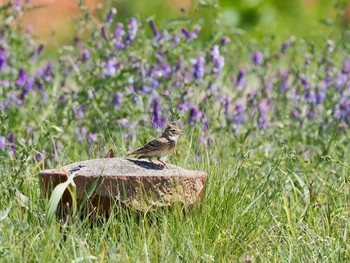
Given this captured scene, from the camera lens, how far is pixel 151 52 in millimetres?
6758

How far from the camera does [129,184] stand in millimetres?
4473

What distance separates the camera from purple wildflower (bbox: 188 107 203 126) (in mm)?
6156

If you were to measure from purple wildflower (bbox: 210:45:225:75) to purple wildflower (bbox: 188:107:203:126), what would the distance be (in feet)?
1.56

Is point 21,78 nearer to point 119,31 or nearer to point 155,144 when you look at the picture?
point 119,31

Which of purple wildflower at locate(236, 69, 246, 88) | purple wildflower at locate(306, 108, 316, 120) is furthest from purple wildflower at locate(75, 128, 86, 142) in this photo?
purple wildflower at locate(306, 108, 316, 120)

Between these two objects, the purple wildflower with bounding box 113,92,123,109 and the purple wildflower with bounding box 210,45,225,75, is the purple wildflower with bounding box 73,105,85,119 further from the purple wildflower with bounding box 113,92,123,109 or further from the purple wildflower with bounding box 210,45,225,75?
the purple wildflower with bounding box 210,45,225,75

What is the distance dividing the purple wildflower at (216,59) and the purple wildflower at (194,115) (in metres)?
0.48

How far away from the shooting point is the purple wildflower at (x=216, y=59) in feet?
21.5

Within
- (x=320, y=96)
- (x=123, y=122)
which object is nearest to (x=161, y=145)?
(x=123, y=122)

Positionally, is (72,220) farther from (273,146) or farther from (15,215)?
(273,146)

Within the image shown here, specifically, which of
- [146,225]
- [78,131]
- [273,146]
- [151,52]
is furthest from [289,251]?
[151,52]

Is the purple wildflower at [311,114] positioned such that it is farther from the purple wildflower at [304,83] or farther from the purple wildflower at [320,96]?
the purple wildflower at [304,83]

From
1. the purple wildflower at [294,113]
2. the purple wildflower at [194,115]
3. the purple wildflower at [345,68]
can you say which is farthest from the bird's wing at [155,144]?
the purple wildflower at [345,68]

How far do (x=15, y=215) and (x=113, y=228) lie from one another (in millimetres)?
470
